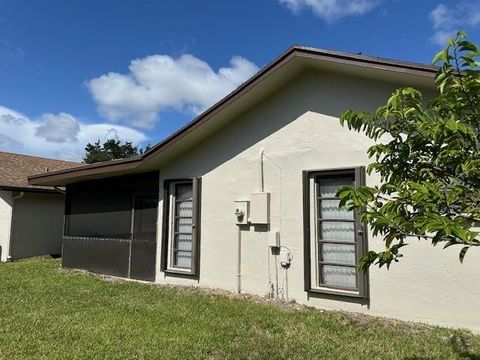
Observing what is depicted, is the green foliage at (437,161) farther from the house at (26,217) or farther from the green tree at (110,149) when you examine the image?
the green tree at (110,149)

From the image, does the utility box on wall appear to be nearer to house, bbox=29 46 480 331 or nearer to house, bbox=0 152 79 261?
house, bbox=29 46 480 331

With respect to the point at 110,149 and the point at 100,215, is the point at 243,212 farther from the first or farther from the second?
the point at 110,149

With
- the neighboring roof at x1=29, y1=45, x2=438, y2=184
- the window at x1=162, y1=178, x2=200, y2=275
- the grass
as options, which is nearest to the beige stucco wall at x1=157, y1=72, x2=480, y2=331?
the window at x1=162, y1=178, x2=200, y2=275

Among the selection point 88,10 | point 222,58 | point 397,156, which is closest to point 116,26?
point 88,10

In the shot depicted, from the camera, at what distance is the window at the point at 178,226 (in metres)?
9.29

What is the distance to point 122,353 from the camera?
480 cm

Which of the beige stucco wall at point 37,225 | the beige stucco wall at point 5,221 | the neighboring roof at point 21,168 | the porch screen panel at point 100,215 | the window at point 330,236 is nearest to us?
the window at point 330,236

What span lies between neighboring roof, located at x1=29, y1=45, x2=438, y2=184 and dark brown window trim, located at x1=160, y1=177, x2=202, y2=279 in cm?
94

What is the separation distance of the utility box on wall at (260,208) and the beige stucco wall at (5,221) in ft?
34.5

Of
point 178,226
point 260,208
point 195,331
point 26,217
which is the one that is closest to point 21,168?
point 26,217

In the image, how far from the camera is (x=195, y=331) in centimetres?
566

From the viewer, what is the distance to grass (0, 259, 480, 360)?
483 centimetres

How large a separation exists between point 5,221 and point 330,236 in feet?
40.5

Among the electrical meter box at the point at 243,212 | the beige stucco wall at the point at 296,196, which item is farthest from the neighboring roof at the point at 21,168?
the electrical meter box at the point at 243,212
